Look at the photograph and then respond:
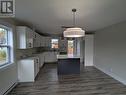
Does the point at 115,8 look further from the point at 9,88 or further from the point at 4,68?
A: the point at 9,88

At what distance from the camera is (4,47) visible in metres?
3.97

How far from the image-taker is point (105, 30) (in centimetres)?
634

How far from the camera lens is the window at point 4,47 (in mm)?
3789

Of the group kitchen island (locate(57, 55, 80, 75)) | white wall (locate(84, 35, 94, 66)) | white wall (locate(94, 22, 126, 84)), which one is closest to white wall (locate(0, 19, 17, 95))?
kitchen island (locate(57, 55, 80, 75))

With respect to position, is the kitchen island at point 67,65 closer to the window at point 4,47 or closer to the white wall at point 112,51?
the white wall at point 112,51

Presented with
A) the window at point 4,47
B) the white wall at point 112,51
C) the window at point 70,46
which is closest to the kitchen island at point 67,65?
the white wall at point 112,51

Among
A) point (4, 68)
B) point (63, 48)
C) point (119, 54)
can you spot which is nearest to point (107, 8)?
point (119, 54)

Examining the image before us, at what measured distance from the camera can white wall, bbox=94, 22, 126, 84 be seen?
4.73 metres

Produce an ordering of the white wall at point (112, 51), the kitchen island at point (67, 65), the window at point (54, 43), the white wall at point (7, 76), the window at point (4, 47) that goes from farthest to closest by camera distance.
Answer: the window at point (54, 43)
the kitchen island at point (67, 65)
the white wall at point (112, 51)
the window at point (4, 47)
the white wall at point (7, 76)

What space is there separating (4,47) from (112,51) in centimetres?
441

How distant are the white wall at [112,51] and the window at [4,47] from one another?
4.17 m

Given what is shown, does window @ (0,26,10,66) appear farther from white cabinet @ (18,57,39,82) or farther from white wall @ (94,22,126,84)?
white wall @ (94,22,126,84)

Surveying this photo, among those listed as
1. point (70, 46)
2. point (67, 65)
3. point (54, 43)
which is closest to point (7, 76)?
point (67, 65)

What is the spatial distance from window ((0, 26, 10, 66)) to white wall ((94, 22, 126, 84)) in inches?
164
